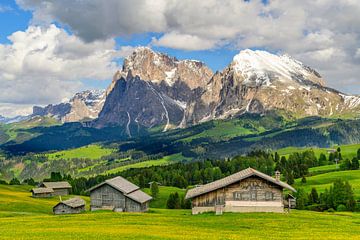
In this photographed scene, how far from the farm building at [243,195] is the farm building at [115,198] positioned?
101 ft

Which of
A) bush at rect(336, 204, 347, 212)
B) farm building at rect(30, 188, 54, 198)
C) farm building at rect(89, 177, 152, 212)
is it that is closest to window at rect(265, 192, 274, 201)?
farm building at rect(89, 177, 152, 212)

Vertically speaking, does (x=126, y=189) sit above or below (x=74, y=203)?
above

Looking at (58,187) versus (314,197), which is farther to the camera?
(58,187)

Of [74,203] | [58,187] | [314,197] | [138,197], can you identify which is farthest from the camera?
[58,187]

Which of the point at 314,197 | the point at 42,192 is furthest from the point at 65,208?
the point at 314,197

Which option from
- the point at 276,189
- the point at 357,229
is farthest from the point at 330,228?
the point at 276,189

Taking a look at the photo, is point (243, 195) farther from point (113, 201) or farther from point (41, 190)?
point (41, 190)

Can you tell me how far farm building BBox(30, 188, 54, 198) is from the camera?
172 meters

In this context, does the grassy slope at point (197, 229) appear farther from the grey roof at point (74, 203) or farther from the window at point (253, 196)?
the grey roof at point (74, 203)

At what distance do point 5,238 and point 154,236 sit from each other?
14363mm

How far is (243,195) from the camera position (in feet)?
251

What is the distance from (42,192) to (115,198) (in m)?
80.3

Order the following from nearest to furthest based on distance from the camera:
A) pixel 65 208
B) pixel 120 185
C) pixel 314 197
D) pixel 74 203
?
pixel 65 208 < pixel 74 203 < pixel 120 185 < pixel 314 197

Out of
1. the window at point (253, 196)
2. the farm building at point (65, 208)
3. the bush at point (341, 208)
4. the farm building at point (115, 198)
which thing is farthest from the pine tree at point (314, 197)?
the farm building at point (65, 208)
